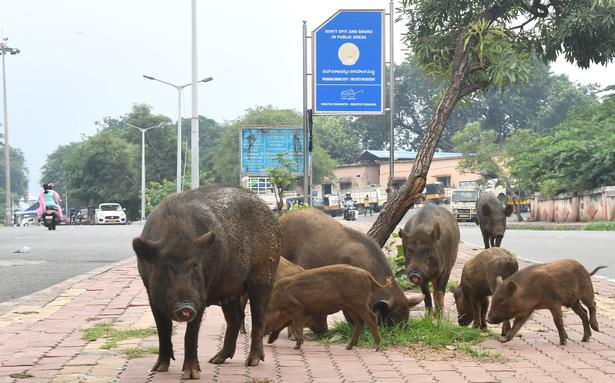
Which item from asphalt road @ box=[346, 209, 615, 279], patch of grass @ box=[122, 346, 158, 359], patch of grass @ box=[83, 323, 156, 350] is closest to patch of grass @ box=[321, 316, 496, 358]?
patch of grass @ box=[122, 346, 158, 359]

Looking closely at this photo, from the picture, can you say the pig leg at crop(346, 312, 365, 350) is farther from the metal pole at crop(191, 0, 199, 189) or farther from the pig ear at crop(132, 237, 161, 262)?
the metal pole at crop(191, 0, 199, 189)

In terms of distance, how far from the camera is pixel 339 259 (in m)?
8.11

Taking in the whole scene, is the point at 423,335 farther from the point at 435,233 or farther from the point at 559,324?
the point at 435,233

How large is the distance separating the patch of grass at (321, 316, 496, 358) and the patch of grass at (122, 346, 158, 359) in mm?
1365

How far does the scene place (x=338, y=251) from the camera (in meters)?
8.17

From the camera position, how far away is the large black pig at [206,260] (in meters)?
5.68

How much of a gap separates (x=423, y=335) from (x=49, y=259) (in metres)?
11.1

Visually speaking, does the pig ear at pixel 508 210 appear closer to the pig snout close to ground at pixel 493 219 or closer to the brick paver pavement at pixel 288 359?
the pig snout close to ground at pixel 493 219

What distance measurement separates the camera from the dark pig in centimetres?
781

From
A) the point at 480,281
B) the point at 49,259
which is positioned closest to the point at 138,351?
the point at 480,281

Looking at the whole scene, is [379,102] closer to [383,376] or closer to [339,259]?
[339,259]

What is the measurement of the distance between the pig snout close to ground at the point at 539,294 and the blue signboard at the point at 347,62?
8625 mm

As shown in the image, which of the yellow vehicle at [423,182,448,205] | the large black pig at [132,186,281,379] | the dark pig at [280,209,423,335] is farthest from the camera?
the yellow vehicle at [423,182,448,205]

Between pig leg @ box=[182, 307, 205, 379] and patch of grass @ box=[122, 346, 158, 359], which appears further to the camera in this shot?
patch of grass @ box=[122, 346, 158, 359]
